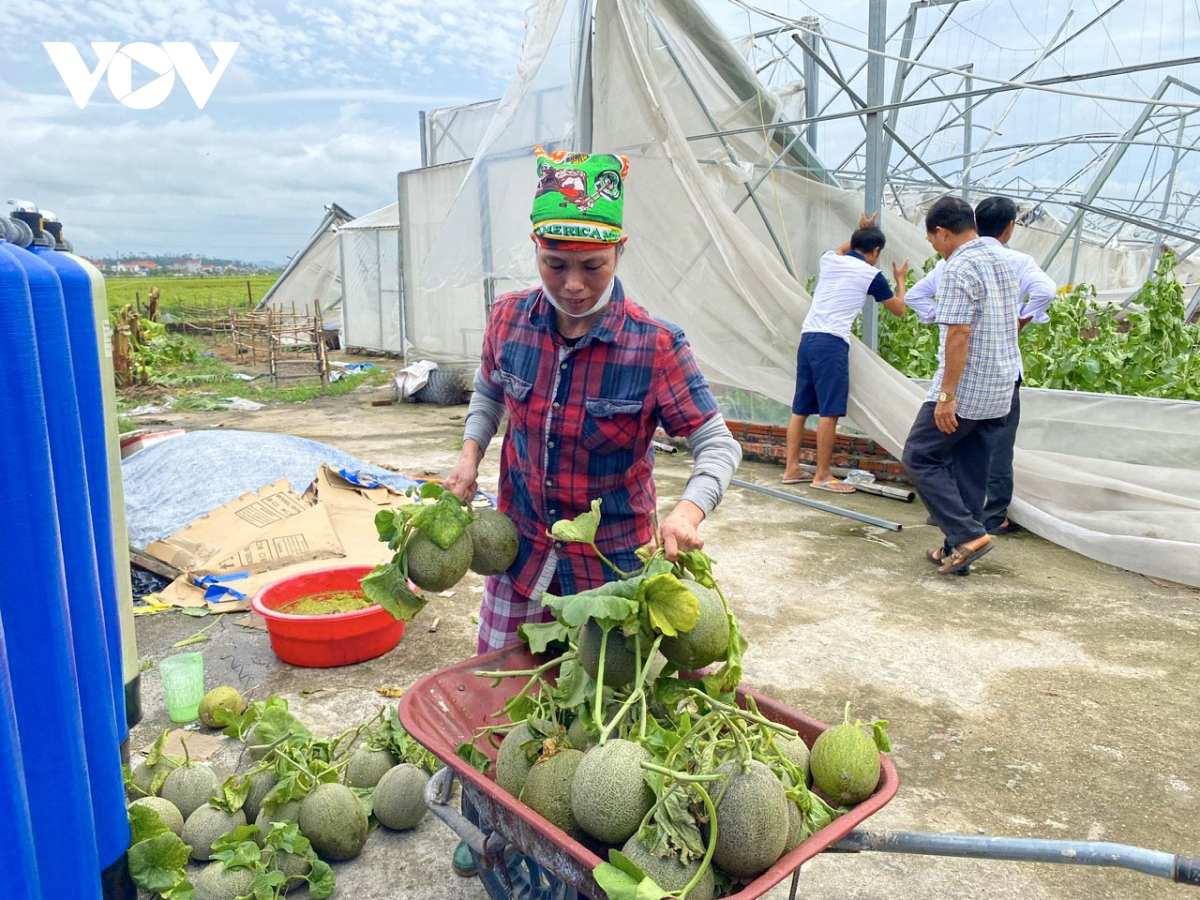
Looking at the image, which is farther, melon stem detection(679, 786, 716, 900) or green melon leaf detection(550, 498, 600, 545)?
green melon leaf detection(550, 498, 600, 545)

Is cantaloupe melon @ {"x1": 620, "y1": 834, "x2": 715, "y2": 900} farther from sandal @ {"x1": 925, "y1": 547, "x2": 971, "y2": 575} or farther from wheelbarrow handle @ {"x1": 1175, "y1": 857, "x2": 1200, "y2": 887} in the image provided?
sandal @ {"x1": 925, "y1": 547, "x2": 971, "y2": 575}

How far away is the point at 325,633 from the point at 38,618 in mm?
2323

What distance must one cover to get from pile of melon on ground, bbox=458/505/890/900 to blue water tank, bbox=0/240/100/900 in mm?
851

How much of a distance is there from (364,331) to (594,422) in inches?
654

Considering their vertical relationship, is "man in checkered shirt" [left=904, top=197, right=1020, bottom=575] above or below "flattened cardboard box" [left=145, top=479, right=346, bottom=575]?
above

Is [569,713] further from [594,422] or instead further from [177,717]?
[177,717]

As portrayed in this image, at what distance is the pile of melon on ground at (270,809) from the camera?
2316mm

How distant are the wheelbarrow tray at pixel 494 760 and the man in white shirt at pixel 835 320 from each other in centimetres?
484

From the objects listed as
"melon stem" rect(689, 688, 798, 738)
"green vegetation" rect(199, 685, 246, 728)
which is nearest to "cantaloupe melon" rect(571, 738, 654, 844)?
"melon stem" rect(689, 688, 798, 738)

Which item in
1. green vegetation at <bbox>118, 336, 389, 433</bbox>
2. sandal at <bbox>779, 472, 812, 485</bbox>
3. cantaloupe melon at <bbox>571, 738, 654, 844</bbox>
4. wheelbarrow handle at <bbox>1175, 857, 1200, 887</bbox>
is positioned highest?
cantaloupe melon at <bbox>571, 738, 654, 844</bbox>

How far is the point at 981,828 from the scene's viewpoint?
9.67 feet

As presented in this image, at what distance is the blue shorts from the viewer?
672 cm

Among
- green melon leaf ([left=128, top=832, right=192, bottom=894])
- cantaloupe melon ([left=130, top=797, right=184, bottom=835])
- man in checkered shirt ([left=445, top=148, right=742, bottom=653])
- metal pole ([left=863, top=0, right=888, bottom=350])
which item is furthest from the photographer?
metal pole ([left=863, top=0, right=888, bottom=350])

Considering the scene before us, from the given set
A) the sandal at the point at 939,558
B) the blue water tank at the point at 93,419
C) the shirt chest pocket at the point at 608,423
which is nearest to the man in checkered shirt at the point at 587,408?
the shirt chest pocket at the point at 608,423
